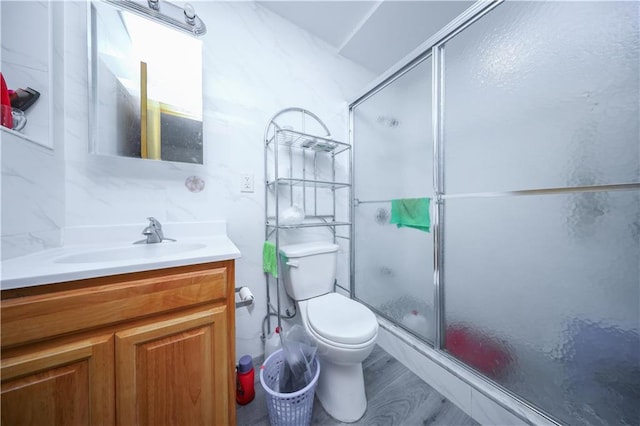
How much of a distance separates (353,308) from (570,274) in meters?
0.90

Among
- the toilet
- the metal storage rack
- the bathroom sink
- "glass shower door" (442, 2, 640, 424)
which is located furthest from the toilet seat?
the bathroom sink

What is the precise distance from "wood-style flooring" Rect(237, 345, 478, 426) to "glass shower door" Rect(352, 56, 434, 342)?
27cm

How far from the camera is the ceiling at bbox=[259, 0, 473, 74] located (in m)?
1.30

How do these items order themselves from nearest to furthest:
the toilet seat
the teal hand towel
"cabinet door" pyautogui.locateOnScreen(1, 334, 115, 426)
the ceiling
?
"cabinet door" pyautogui.locateOnScreen(1, 334, 115, 426), the toilet seat, the teal hand towel, the ceiling

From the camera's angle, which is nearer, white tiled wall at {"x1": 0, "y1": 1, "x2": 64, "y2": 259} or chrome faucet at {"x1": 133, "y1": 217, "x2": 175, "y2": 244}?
white tiled wall at {"x1": 0, "y1": 1, "x2": 64, "y2": 259}

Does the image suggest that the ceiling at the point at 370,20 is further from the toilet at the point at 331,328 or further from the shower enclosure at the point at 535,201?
the toilet at the point at 331,328

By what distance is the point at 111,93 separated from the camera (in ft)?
3.08

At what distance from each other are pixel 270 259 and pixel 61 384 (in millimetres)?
804

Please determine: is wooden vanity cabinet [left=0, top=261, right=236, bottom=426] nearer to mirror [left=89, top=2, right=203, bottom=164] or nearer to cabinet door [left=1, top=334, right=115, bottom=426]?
cabinet door [left=1, top=334, right=115, bottom=426]

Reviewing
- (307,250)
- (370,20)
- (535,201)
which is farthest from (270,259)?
(370,20)

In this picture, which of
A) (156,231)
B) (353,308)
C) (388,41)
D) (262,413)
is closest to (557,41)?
(388,41)

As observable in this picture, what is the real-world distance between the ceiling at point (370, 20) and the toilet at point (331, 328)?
1576 mm

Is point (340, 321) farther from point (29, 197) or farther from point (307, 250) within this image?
point (29, 197)

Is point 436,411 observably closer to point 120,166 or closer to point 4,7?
point 120,166
